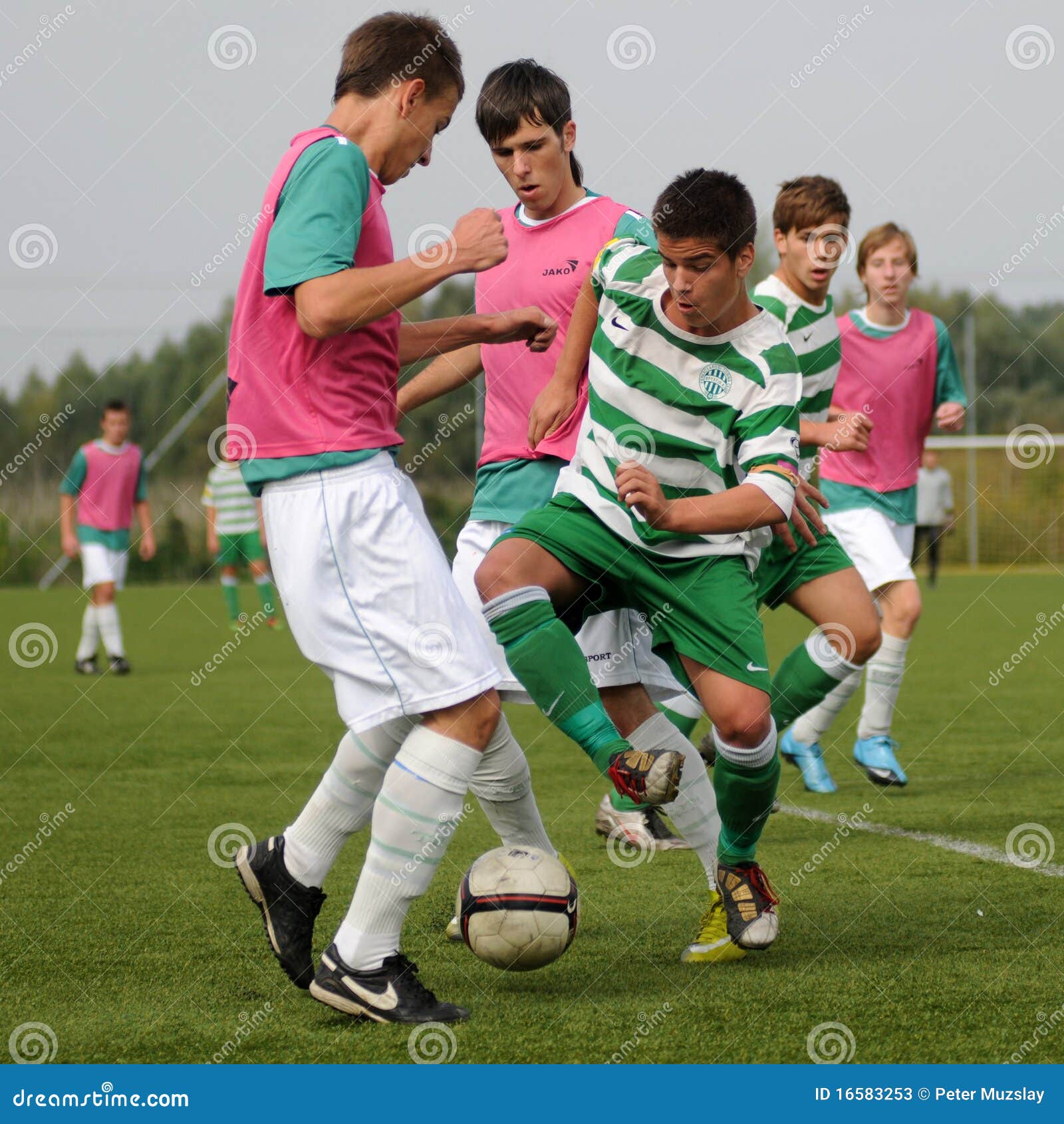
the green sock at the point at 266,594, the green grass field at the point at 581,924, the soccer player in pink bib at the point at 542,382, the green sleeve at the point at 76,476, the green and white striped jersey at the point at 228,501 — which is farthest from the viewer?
the green sock at the point at 266,594

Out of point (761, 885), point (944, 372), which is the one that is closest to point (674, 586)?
point (761, 885)

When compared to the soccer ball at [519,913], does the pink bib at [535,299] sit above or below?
above

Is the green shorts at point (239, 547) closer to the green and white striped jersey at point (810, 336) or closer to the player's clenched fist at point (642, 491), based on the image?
the green and white striped jersey at point (810, 336)

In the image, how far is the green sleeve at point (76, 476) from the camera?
12.6 meters

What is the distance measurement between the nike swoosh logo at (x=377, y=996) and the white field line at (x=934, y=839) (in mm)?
2287

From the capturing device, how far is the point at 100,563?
1248cm

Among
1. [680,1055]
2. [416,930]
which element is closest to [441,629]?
[680,1055]

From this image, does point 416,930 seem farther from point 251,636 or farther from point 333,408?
point 251,636

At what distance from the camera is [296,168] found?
3.15 metres

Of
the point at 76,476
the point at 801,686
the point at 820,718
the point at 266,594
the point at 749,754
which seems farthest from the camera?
the point at 266,594

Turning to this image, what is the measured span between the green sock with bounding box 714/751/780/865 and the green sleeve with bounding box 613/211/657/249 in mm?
1529

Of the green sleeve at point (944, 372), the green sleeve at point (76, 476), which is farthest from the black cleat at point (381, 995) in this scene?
the green sleeve at point (76, 476)

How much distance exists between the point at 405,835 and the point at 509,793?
0.65 m

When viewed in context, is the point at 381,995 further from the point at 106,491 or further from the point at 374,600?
the point at 106,491
